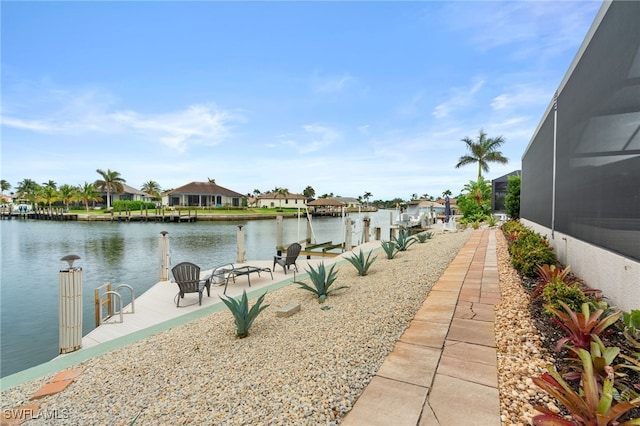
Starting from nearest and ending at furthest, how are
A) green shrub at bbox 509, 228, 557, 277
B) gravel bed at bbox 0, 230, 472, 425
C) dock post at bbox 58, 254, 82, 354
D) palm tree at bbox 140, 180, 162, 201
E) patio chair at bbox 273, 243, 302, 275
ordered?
1. gravel bed at bbox 0, 230, 472, 425
2. dock post at bbox 58, 254, 82, 354
3. green shrub at bbox 509, 228, 557, 277
4. patio chair at bbox 273, 243, 302, 275
5. palm tree at bbox 140, 180, 162, 201

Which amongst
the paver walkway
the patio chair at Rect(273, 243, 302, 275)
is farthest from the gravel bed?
the patio chair at Rect(273, 243, 302, 275)

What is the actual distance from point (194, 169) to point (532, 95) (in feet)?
229

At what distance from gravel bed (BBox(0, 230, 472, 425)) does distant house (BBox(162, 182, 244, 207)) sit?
57.6 m

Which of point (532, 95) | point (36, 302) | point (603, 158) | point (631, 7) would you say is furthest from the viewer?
point (532, 95)

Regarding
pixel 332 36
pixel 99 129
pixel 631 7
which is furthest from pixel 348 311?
pixel 99 129

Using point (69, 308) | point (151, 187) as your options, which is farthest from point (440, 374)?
point (151, 187)

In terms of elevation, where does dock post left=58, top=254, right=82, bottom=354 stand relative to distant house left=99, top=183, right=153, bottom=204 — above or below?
below

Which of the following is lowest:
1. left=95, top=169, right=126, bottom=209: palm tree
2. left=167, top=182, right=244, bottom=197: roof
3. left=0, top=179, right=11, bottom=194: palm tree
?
left=167, top=182, right=244, bottom=197: roof

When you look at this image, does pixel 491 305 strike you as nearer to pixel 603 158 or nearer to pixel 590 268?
pixel 590 268

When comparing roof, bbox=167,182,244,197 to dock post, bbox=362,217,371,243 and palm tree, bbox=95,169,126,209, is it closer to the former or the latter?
palm tree, bbox=95,169,126,209

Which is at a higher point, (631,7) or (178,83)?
(178,83)

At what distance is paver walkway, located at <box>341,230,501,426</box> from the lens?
1886 mm

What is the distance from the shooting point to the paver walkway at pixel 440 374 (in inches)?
74.2

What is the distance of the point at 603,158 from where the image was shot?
344 centimetres
